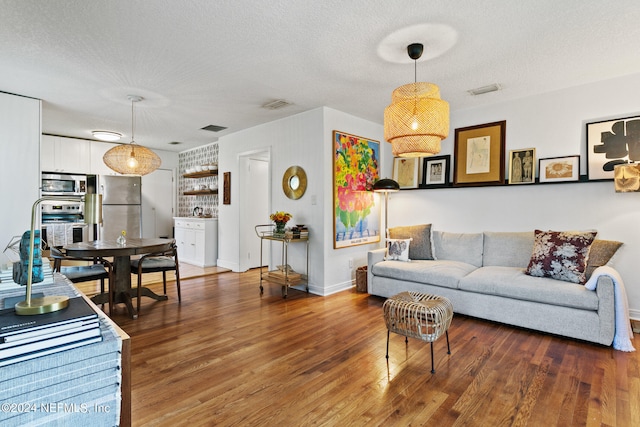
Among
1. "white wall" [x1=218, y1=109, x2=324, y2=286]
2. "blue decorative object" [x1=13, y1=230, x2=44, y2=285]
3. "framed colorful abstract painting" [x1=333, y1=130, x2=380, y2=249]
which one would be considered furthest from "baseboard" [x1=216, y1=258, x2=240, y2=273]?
"blue decorative object" [x1=13, y1=230, x2=44, y2=285]

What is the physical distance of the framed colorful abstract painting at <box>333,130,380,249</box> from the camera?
174 inches

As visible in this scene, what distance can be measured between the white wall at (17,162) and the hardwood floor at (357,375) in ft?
5.66

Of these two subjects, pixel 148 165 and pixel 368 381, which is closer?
pixel 368 381

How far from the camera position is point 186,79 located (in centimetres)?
336

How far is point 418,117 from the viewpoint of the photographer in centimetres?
253

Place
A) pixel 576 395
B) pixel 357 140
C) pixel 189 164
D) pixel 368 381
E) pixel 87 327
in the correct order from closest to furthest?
pixel 87 327, pixel 576 395, pixel 368 381, pixel 357 140, pixel 189 164

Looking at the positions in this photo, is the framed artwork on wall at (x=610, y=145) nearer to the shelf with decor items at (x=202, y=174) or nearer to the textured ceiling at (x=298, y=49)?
the textured ceiling at (x=298, y=49)

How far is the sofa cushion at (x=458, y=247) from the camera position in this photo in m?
4.02

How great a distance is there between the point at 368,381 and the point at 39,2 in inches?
127

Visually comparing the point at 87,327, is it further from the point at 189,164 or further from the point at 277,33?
the point at 189,164

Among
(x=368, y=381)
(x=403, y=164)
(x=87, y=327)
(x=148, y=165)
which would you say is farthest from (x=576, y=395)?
(x=148, y=165)

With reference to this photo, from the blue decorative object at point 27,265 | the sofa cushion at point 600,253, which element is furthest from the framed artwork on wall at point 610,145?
the blue decorative object at point 27,265

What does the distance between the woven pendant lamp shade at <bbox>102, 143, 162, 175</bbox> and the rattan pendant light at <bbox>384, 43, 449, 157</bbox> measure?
10.0 ft

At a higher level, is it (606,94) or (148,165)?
(606,94)
